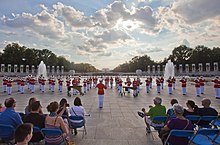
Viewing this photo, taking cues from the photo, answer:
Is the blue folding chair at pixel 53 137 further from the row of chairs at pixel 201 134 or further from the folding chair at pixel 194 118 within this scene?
the folding chair at pixel 194 118

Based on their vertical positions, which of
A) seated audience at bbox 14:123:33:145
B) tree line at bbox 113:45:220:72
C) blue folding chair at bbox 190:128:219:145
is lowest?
blue folding chair at bbox 190:128:219:145

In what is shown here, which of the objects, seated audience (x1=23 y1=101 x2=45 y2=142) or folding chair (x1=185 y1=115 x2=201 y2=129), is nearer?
seated audience (x1=23 y1=101 x2=45 y2=142)

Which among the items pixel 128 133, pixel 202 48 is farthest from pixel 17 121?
pixel 202 48

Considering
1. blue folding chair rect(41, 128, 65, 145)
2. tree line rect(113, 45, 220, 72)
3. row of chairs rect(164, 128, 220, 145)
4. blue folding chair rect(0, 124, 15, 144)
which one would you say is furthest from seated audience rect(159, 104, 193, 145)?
tree line rect(113, 45, 220, 72)

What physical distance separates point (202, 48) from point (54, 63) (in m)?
82.1

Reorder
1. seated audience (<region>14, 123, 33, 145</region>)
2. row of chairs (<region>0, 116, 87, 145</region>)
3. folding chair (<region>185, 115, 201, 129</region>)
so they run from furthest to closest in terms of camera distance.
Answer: folding chair (<region>185, 115, 201, 129</region>), row of chairs (<region>0, 116, 87, 145</region>), seated audience (<region>14, 123, 33, 145</region>)

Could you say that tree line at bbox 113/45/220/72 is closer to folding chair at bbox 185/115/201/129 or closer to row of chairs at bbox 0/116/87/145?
folding chair at bbox 185/115/201/129

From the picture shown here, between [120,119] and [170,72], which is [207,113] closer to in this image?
[120,119]

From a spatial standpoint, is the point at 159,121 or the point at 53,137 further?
the point at 159,121

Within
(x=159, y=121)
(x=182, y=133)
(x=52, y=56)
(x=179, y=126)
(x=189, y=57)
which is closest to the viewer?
(x=182, y=133)

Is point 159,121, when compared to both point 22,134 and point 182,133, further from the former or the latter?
point 22,134

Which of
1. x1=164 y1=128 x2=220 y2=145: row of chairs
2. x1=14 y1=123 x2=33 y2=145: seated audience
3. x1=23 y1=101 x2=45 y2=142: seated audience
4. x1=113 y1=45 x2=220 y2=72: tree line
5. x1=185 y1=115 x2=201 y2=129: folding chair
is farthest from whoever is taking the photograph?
x1=113 y1=45 x2=220 y2=72: tree line

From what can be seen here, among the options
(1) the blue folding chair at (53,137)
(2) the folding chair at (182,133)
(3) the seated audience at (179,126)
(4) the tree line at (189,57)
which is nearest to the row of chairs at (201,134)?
(2) the folding chair at (182,133)

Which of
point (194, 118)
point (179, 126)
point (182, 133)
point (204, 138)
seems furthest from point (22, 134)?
point (194, 118)
